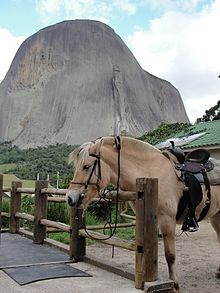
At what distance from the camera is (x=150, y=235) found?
348cm

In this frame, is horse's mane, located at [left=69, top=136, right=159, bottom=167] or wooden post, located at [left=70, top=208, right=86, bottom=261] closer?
horse's mane, located at [left=69, top=136, right=159, bottom=167]

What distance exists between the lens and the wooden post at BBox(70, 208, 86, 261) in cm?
483

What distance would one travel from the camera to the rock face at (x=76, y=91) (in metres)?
59.5

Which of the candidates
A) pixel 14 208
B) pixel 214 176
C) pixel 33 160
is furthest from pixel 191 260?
pixel 33 160

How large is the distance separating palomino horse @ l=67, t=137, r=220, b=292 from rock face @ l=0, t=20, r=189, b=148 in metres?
52.1

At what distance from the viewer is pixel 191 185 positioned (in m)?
4.05

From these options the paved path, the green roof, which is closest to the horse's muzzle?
the paved path

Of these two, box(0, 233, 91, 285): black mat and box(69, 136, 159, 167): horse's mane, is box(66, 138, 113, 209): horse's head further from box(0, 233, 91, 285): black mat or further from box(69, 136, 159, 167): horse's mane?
box(0, 233, 91, 285): black mat

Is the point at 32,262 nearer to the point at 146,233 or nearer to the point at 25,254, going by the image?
the point at 25,254

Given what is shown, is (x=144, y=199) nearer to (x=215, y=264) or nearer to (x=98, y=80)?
(x=215, y=264)

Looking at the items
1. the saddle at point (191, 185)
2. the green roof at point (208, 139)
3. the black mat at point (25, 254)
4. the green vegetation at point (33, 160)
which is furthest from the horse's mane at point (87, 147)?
the green vegetation at point (33, 160)

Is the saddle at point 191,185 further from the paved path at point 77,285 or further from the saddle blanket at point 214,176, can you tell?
the paved path at point 77,285

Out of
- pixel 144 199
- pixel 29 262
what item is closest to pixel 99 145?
pixel 144 199

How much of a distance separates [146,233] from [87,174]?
0.81 meters
